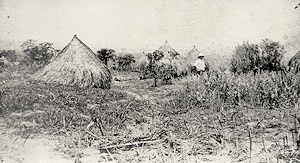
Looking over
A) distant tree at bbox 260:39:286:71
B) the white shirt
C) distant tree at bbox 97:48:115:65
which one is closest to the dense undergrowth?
distant tree at bbox 260:39:286:71

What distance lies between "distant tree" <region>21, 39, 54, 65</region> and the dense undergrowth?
0.41 m

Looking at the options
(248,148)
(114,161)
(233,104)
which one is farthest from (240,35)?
(114,161)

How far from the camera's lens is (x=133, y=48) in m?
4.54

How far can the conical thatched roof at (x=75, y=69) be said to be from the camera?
168 inches

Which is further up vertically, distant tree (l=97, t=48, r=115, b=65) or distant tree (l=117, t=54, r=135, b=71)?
distant tree (l=97, t=48, r=115, b=65)

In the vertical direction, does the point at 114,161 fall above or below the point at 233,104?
below

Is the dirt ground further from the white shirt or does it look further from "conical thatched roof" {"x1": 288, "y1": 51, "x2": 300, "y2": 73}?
"conical thatched roof" {"x1": 288, "y1": 51, "x2": 300, "y2": 73}

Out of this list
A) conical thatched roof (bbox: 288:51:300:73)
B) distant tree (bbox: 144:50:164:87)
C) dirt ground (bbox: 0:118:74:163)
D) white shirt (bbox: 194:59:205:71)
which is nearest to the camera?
dirt ground (bbox: 0:118:74:163)

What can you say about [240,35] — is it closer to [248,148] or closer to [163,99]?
[163,99]

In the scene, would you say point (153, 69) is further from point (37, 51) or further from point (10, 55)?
point (10, 55)

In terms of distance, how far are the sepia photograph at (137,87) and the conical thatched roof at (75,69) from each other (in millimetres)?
17

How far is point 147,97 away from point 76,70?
1289mm

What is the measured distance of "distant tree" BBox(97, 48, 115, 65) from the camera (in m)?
4.75

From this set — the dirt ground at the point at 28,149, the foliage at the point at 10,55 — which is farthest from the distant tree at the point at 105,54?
the dirt ground at the point at 28,149
